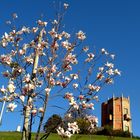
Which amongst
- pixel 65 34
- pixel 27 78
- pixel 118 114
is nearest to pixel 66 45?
pixel 65 34

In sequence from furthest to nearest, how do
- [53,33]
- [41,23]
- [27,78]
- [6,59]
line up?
[41,23], [53,33], [6,59], [27,78]

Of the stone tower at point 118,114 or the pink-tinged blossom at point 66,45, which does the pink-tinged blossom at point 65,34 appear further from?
the stone tower at point 118,114

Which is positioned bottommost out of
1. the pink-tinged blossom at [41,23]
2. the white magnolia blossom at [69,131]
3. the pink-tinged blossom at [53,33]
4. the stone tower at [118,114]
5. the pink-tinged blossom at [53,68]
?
the white magnolia blossom at [69,131]

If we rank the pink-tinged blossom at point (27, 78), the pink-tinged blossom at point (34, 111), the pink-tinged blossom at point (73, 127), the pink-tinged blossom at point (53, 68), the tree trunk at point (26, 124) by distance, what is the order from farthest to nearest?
1. the pink-tinged blossom at point (53, 68)
2. the pink-tinged blossom at point (27, 78)
3. the pink-tinged blossom at point (34, 111)
4. the tree trunk at point (26, 124)
5. the pink-tinged blossom at point (73, 127)

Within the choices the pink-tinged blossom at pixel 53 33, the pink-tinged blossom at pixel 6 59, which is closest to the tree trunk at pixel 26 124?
the pink-tinged blossom at pixel 6 59

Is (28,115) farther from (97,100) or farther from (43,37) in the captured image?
(43,37)

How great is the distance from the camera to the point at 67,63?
8.78 meters

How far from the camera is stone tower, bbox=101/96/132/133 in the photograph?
4139 inches

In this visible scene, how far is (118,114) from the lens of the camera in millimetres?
105750

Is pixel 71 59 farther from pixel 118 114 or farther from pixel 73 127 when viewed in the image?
pixel 118 114

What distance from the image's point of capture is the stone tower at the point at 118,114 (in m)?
105

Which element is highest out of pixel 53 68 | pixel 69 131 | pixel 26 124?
pixel 53 68

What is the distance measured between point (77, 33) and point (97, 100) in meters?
1.92

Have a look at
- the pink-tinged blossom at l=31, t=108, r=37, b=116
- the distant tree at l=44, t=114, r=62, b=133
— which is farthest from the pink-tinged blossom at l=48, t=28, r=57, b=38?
the pink-tinged blossom at l=31, t=108, r=37, b=116
